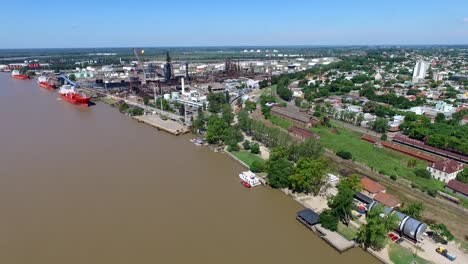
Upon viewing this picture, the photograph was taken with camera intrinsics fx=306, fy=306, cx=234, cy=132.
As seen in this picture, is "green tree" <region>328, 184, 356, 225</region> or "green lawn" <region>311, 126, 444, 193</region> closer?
"green tree" <region>328, 184, 356, 225</region>

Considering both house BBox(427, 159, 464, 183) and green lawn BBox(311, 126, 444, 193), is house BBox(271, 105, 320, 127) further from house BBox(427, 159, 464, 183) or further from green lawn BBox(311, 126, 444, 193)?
house BBox(427, 159, 464, 183)

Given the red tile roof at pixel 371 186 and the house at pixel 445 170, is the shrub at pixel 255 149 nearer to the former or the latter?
the red tile roof at pixel 371 186

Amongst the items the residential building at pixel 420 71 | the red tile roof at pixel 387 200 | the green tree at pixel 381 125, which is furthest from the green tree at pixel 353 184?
the residential building at pixel 420 71

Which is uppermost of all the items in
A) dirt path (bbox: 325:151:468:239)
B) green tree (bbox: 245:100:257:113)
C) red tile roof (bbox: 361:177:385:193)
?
green tree (bbox: 245:100:257:113)

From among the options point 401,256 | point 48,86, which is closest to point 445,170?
point 401,256

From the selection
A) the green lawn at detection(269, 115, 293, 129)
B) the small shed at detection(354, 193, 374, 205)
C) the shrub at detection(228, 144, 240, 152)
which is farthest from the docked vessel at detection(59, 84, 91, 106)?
the small shed at detection(354, 193, 374, 205)

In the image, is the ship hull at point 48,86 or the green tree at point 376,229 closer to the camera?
the green tree at point 376,229
